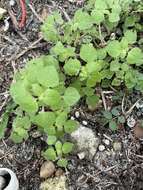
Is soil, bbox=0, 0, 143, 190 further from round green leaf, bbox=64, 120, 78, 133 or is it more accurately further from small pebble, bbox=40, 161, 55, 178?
round green leaf, bbox=64, 120, 78, 133

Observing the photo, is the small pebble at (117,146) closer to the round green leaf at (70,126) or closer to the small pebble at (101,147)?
the small pebble at (101,147)

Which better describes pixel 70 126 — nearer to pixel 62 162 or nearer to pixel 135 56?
pixel 62 162

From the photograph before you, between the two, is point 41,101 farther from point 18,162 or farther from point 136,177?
point 136,177

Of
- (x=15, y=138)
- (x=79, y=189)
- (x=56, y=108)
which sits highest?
(x=56, y=108)

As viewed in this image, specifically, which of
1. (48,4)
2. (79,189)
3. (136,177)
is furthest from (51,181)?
(48,4)

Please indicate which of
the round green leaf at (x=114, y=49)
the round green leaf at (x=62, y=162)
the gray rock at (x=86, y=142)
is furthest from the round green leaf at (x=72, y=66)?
the round green leaf at (x=62, y=162)
